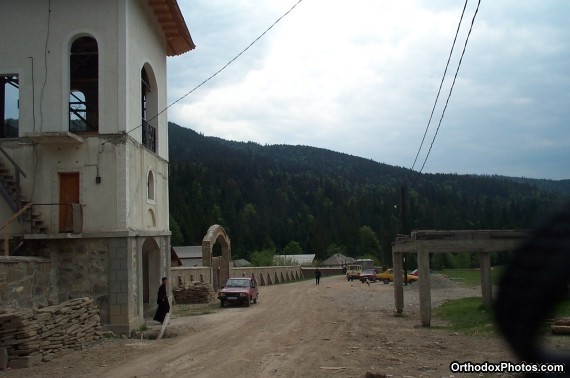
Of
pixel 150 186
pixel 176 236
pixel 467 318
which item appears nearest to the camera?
pixel 467 318

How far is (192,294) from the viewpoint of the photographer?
34875 millimetres

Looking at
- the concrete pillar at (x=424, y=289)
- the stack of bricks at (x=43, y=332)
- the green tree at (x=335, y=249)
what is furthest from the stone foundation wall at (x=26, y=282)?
the green tree at (x=335, y=249)

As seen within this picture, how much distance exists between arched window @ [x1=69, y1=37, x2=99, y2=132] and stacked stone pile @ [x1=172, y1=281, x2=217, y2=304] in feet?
50.6

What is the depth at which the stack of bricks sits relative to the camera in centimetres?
1255

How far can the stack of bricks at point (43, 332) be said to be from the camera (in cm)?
1255

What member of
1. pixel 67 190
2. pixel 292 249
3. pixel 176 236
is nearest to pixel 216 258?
pixel 67 190

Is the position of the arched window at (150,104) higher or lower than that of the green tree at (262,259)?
higher

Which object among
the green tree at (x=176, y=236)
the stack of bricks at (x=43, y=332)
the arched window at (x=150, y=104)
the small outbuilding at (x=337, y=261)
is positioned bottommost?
the small outbuilding at (x=337, y=261)

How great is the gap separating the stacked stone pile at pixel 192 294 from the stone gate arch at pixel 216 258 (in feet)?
26.8

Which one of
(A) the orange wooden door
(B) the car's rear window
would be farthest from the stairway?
(B) the car's rear window

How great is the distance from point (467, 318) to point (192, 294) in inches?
740

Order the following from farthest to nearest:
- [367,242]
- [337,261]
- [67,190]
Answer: [367,242], [337,261], [67,190]

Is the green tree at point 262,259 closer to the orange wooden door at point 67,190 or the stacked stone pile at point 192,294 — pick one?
the stacked stone pile at point 192,294

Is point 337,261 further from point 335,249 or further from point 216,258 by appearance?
point 216,258
